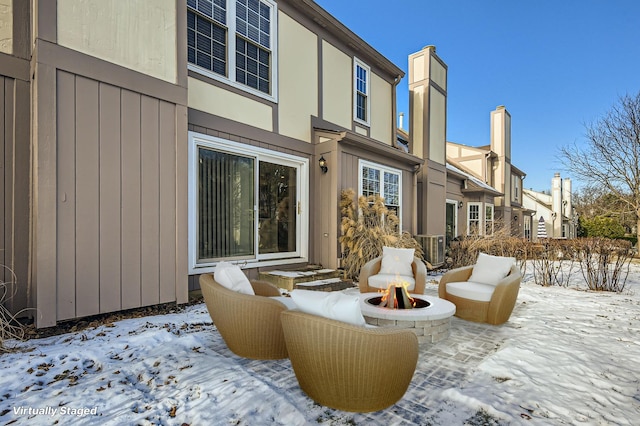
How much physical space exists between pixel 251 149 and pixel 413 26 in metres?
10.7

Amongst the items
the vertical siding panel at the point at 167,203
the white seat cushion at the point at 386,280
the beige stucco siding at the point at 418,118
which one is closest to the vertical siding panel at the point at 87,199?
the vertical siding panel at the point at 167,203

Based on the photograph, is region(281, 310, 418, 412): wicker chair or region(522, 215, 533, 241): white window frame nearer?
region(281, 310, 418, 412): wicker chair

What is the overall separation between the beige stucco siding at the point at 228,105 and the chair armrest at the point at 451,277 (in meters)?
4.21

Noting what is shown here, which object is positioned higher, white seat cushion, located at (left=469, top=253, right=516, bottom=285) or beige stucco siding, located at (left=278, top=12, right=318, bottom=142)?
beige stucco siding, located at (left=278, top=12, right=318, bottom=142)

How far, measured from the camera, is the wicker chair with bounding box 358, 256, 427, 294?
188 inches

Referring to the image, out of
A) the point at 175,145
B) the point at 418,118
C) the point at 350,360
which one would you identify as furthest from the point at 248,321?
the point at 418,118

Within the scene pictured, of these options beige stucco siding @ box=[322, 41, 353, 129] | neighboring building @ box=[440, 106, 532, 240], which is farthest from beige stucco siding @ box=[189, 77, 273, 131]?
neighboring building @ box=[440, 106, 532, 240]

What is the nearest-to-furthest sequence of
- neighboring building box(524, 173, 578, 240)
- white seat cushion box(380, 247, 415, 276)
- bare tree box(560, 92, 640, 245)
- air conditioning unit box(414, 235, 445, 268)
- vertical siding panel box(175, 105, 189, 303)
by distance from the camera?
1. vertical siding panel box(175, 105, 189, 303)
2. white seat cushion box(380, 247, 415, 276)
3. air conditioning unit box(414, 235, 445, 268)
4. bare tree box(560, 92, 640, 245)
5. neighboring building box(524, 173, 578, 240)

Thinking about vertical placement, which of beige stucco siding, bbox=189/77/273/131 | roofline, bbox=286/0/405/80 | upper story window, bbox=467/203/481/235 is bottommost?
upper story window, bbox=467/203/481/235

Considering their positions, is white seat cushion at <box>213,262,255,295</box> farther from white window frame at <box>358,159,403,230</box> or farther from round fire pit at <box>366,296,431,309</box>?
white window frame at <box>358,159,403,230</box>

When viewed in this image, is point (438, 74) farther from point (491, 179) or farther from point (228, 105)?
point (491, 179)

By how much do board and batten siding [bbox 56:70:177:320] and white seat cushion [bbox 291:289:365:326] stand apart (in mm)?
2805

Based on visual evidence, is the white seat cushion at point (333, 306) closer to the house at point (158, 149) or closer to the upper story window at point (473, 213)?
the house at point (158, 149)

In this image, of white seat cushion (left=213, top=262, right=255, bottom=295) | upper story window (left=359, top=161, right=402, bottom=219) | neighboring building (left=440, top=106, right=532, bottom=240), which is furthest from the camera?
neighboring building (left=440, top=106, right=532, bottom=240)
